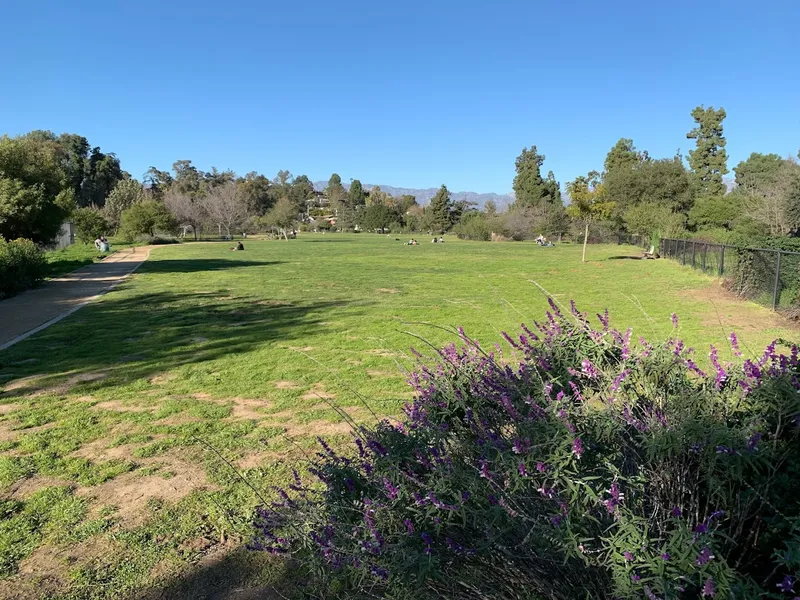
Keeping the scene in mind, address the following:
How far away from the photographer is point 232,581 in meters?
2.64

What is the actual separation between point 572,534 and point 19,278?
16851 millimetres

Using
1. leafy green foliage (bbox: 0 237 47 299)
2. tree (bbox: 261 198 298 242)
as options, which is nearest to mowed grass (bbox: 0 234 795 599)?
leafy green foliage (bbox: 0 237 47 299)

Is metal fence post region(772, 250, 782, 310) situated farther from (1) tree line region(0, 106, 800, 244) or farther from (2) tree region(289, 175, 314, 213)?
(2) tree region(289, 175, 314, 213)

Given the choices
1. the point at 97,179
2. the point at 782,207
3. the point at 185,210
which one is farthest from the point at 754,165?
the point at 97,179

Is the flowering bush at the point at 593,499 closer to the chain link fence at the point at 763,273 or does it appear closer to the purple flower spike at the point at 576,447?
the purple flower spike at the point at 576,447

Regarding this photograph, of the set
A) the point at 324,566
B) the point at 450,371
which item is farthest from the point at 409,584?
the point at 450,371

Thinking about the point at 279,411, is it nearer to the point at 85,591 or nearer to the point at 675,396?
the point at 85,591

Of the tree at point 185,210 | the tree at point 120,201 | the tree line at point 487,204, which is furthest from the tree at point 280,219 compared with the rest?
the tree at point 120,201

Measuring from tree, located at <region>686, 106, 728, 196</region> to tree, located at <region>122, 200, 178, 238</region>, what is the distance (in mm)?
56741

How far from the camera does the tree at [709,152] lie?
58.2 metres

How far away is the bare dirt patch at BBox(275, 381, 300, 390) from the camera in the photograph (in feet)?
19.5

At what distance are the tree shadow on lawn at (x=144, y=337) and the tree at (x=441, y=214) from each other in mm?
80942

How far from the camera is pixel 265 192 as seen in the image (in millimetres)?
113062

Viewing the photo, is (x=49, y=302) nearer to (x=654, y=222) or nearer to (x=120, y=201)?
(x=654, y=222)
